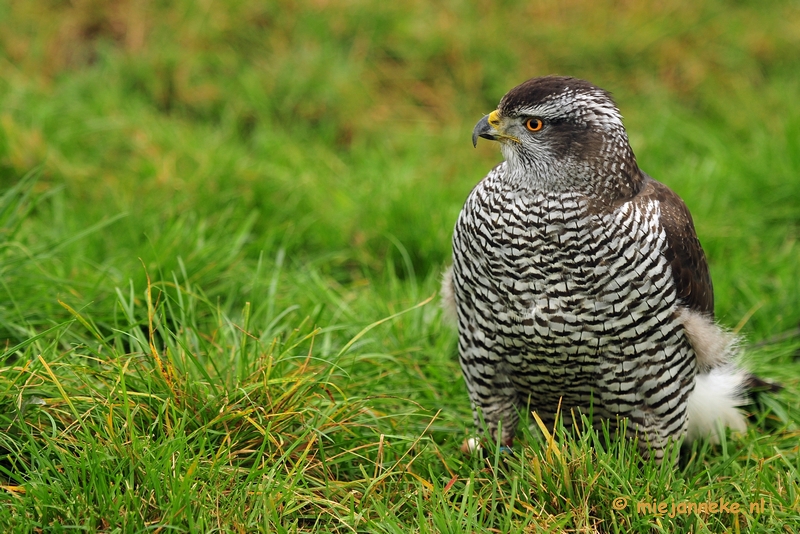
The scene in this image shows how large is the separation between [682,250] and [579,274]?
489mm

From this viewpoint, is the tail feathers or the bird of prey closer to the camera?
the bird of prey

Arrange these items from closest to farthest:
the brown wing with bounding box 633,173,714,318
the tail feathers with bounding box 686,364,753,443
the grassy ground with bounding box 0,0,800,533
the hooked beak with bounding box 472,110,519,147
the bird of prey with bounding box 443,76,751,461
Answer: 1. the grassy ground with bounding box 0,0,800,533
2. the bird of prey with bounding box 443,76,751,461
3. the brown wing with bounding box 633,173,714,318
4. the hooked beak with bounding box 472,110,519,147
5. the tail feathers with bounding box 686,364,753,443

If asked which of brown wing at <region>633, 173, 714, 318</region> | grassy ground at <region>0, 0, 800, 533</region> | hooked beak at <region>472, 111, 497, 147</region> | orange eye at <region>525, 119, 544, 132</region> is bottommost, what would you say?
grassy ground at <region>0, 0, 800, 533</region>

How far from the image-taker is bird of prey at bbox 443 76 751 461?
3.19 metres

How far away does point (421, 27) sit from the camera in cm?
752

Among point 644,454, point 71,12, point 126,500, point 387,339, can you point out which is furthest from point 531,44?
point 126,500

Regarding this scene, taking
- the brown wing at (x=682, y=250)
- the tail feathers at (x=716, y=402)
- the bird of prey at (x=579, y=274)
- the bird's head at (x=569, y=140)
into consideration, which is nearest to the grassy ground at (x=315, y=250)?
the tail feathers at (x=716, y=402)

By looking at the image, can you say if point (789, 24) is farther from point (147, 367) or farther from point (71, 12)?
point (147, 367)

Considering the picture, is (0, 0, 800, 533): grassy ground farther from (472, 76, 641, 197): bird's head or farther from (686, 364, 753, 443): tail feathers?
(472, 76, 641, 197): bird's head

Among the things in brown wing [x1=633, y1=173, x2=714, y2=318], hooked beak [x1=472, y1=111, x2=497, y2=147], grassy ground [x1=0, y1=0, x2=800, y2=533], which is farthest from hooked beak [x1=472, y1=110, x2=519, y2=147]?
grassy ground [x1=0, y1=0, x2=800, y2=533]

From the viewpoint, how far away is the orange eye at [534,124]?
11.0 feet

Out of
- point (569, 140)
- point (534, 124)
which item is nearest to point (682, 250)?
point (569, 140)

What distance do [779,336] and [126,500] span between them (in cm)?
354

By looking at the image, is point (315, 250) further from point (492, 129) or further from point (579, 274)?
point (579, 274)
